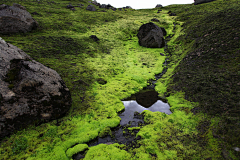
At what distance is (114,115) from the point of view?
14.0 m

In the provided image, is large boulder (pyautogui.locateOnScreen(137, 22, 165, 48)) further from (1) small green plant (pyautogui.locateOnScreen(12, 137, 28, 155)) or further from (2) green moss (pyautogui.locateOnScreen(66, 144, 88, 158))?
(1) small green plant (pyautogui.locateOnScreen(12, 137, 28, 155))

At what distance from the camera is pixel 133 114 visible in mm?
14727

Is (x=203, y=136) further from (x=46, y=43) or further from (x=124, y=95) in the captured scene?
(x=46, y=43)

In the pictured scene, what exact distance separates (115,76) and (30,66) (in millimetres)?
14239

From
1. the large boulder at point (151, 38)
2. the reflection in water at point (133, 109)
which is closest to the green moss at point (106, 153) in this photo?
the reflection in water at point (133, 109)

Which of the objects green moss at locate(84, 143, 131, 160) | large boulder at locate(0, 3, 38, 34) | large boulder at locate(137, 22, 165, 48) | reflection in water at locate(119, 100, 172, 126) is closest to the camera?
green moss at locate(84, 143, 131, 160)

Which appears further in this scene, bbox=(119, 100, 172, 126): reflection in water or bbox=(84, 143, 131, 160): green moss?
bbox=(119, 100, 172, 126): reflection in water

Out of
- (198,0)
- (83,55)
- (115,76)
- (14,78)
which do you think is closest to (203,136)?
(115,76)

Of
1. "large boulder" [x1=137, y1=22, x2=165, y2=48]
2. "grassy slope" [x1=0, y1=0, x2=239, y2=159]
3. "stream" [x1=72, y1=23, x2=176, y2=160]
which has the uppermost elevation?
"large boulder" [x1=137, y1=22, x2=165, y2=48]

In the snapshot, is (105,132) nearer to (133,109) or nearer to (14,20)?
(133,109)

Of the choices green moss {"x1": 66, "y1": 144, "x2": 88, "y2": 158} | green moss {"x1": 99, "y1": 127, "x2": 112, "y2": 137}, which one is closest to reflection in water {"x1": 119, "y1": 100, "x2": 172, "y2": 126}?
green moss {"x1": 99, "y1": 127, "x2": 112, "y2": 137}

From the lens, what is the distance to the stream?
11.0 meters

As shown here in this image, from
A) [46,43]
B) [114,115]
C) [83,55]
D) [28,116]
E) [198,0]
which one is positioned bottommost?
[114,115]

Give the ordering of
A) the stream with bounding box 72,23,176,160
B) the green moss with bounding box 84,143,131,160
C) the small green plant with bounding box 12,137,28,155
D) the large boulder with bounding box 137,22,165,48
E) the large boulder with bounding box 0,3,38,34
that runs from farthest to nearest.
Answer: the large boulder with bounding box 137,22,165,48, the large boulder with bounding box 0,3,38,34, the stream with bounding box 72,23,176,160, the green moss with bounding box 84,143,131,160, the small green plant with bounding box 12,137,28,155
